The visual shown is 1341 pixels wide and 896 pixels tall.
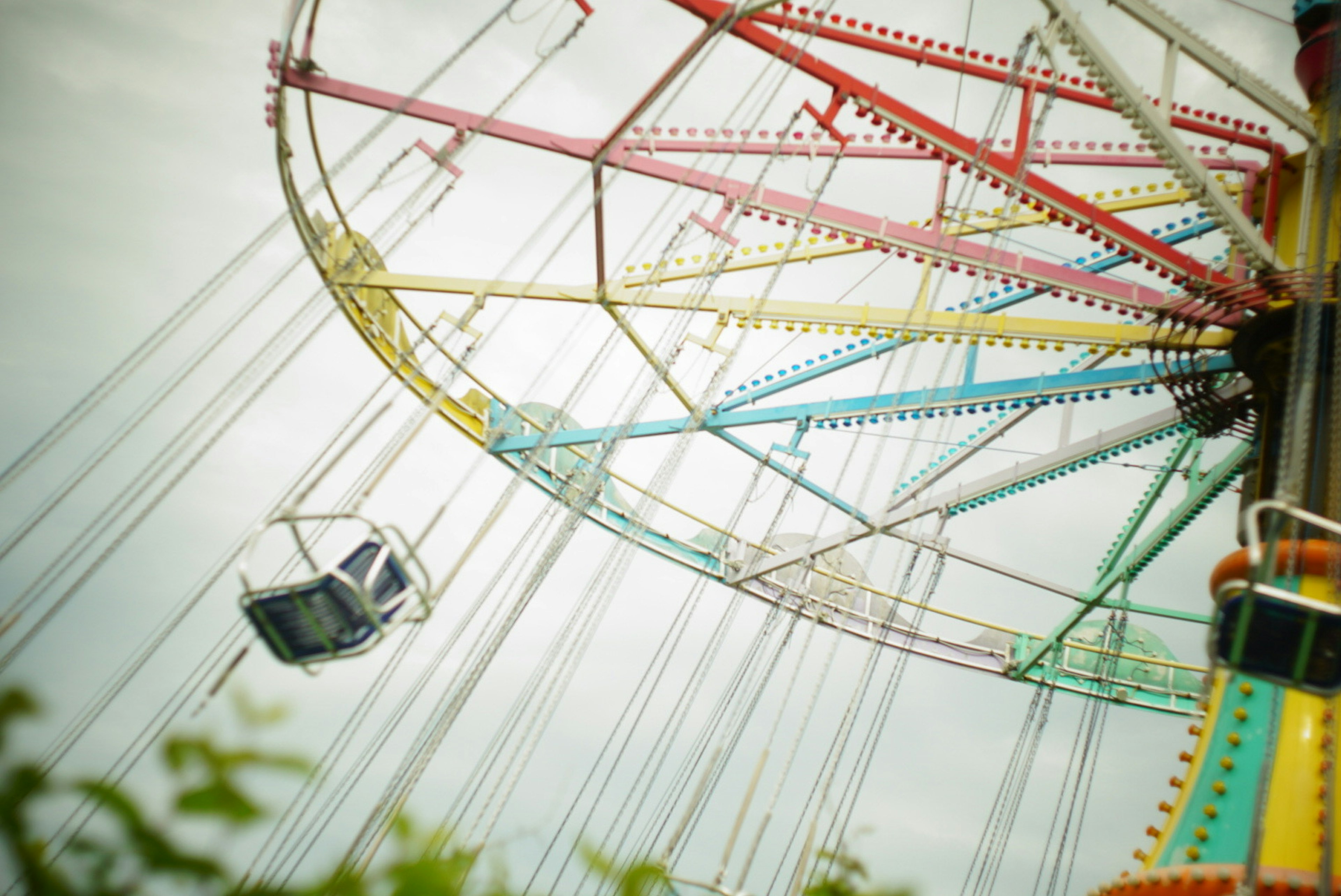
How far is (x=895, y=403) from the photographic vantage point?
9461 millimetres

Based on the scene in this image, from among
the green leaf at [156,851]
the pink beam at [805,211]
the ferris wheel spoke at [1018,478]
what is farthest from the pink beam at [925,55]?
the green leaf at [156,851]

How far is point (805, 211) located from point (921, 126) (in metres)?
1.29

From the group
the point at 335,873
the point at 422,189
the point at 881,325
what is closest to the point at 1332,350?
the point at 881,325

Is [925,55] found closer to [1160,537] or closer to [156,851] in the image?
[1160,537]

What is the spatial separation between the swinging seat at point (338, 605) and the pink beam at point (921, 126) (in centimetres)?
470

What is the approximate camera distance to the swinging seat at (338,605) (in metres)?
4.15

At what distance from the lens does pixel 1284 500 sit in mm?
3674

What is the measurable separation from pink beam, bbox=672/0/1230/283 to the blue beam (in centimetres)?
158

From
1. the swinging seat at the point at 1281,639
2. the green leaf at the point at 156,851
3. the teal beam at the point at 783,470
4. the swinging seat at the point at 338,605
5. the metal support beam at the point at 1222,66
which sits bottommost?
the green leaf at the point at 156,851

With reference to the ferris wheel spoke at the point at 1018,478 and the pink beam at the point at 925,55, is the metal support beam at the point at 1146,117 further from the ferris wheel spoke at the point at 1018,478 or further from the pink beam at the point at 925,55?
the ferris wheel spoke at the point at 1018,478

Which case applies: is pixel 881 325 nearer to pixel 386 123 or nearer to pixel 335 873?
pixel 386 123

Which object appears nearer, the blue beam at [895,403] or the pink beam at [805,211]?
the pink beam at [805,211]

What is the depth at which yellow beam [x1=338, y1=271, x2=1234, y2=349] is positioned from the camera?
8422 mm

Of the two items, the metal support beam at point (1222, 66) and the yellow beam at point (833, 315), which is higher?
the metal support beam at point (1222, 66)
